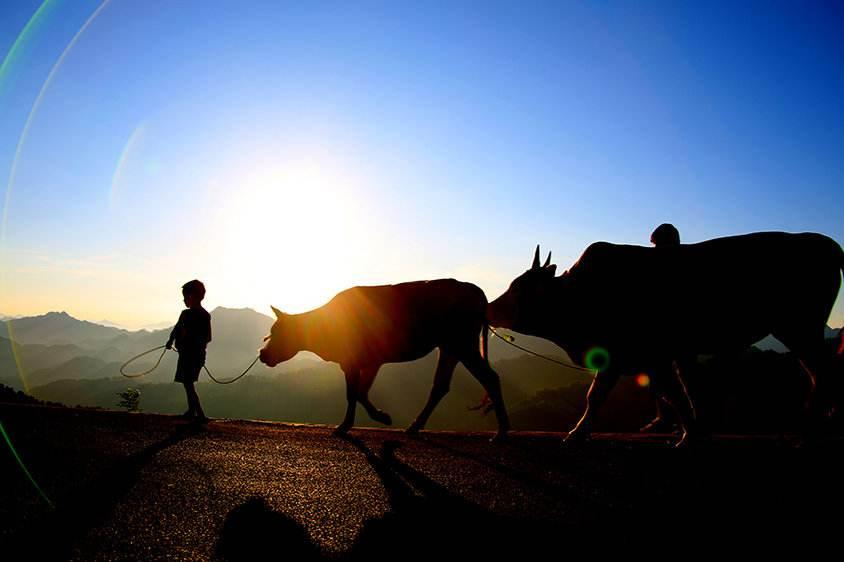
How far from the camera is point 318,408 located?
173750 millimetres

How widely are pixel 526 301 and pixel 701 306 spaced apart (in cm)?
258

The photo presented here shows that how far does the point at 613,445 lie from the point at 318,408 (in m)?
178

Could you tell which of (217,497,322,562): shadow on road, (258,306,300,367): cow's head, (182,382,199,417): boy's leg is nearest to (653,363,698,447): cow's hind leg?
(217,497,322,562): shadow on road

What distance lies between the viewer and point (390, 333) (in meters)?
9.29

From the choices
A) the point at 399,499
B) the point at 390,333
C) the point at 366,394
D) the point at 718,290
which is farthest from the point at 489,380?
the point at 399,499

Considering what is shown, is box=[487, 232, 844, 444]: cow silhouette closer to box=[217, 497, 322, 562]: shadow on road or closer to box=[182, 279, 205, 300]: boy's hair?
box=[217, 497, 322, 562]: shadow on road

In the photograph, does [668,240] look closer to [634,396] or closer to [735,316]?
[735,316]

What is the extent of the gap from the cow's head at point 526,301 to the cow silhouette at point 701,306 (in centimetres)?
60

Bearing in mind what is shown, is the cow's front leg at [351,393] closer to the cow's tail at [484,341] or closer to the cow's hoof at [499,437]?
the cow's tail at [484,341]

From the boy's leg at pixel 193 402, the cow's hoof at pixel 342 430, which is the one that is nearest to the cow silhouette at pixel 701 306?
the cow's hoof at pixel 342 430

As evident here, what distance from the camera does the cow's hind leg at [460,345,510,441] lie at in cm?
774

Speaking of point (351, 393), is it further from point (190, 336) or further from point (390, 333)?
point (190, 336)

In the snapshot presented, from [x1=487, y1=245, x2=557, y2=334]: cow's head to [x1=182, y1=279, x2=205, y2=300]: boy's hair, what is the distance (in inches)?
236

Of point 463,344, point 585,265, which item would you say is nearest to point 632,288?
point 585,265
